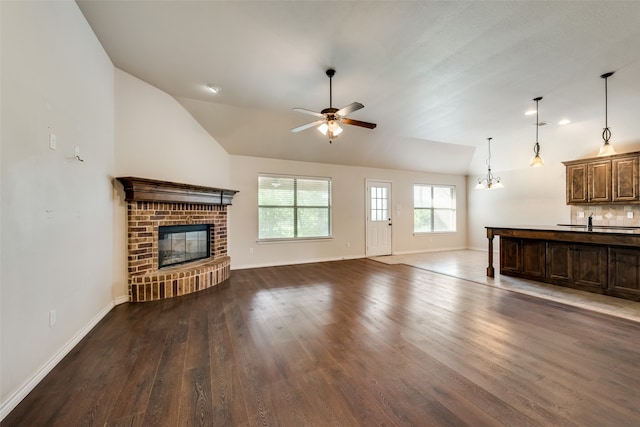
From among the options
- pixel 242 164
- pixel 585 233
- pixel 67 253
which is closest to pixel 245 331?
pixel 67 253

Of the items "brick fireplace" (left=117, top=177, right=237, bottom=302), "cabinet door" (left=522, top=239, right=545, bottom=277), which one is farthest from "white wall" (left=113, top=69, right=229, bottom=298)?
"cabinet door" (left=522, top=239, right=545, bottom=277)

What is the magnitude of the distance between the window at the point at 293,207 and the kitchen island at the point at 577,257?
3.59m

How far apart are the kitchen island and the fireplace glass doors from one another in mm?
5265

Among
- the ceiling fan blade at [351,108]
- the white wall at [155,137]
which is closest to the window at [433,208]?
the ceiling fan blade at [351,108]

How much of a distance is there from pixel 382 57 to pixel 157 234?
3.73 meters

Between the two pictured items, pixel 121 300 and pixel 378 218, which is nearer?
pixel 121 300

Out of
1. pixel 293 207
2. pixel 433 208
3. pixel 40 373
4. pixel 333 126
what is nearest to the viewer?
pixel 40 373

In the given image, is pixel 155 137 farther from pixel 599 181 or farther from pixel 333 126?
pixel 599 181

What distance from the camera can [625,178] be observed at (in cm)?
528

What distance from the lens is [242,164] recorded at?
5797 mm

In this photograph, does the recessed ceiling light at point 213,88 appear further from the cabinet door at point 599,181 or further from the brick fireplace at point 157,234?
the cabinet door at point 599,181

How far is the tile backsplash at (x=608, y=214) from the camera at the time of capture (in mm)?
5465

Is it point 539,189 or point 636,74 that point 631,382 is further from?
point 539,189

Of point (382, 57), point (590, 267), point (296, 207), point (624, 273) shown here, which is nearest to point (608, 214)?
point (590, 267)
